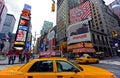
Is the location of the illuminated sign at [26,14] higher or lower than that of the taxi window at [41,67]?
higher

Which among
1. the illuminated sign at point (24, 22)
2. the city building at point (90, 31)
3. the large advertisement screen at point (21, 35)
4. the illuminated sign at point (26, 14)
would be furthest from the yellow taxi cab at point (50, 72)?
the illuminated sign at point (26, 14)

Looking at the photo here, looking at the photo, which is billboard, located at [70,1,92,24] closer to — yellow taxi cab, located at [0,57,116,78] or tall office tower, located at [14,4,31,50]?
tall office tower, located at [14,4,31,50]

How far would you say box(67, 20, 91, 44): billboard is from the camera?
186ft

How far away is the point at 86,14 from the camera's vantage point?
75.9m

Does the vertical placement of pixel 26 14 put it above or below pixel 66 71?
above

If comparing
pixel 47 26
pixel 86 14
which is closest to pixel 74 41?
pixel 86 14

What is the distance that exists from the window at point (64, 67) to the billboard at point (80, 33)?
50670mm

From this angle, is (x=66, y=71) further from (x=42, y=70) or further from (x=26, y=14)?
(x=26, y=14)

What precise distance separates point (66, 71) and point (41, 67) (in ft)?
2.97

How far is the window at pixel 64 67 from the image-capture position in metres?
5.58

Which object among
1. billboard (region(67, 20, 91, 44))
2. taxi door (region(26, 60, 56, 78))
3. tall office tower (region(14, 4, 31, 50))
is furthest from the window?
tall office tower (region(14, 4, 31, 50))

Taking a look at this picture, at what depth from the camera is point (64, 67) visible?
5676mm

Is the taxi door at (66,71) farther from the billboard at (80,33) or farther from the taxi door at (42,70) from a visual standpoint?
the billboard at (80,33)

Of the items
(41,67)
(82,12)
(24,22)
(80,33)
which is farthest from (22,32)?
(41,67)
